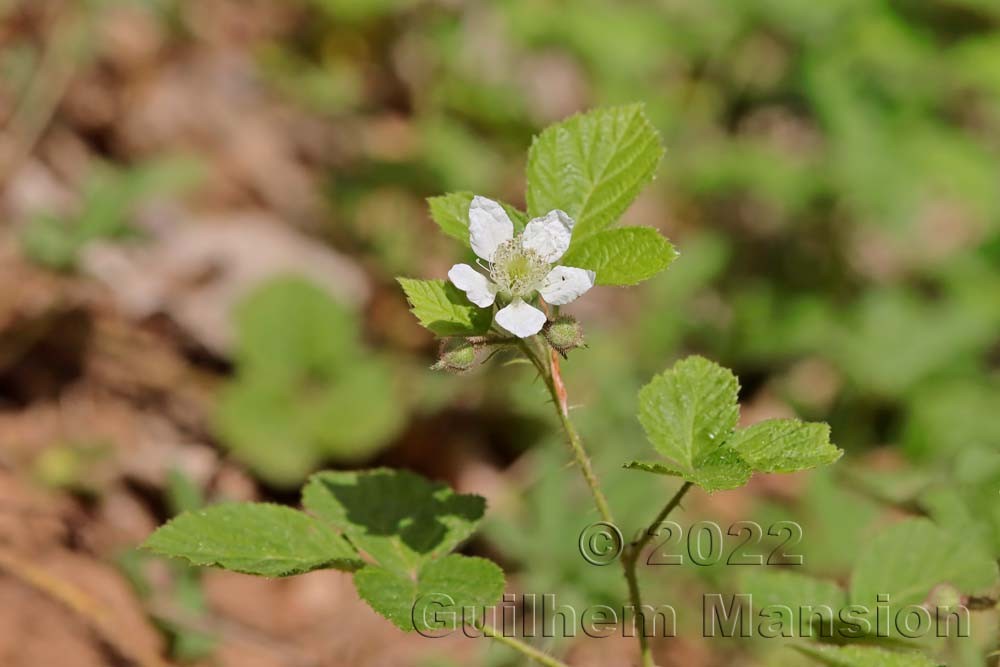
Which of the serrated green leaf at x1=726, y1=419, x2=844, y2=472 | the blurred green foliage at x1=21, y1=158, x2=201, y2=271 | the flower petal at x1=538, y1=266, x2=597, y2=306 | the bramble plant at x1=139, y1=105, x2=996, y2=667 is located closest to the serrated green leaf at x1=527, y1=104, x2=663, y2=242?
the bramble plant at x1=139, y1=105, x2=996, y2=667

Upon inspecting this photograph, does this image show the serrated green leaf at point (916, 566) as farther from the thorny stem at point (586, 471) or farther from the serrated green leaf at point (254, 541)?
the serrated green leaf at point (254, 541)

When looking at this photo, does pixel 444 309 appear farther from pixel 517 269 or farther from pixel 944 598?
pixel 944 598

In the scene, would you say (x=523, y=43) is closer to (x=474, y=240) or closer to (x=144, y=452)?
(x=144, y=452)

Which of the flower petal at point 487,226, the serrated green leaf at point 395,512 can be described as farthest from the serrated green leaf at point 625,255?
the serrated green leaf at point 395,512

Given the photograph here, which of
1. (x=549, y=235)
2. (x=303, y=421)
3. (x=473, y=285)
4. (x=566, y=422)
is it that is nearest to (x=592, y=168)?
(x=549, y=235)

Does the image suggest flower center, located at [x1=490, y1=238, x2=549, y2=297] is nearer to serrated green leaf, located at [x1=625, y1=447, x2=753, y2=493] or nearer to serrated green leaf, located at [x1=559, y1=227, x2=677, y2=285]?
serrated green leaf, located at [x1=559, y1=227, x2=677, y2=285]
